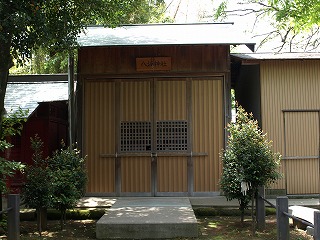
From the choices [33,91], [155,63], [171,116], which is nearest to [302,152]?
[171,116]

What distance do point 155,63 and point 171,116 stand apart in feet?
4.77

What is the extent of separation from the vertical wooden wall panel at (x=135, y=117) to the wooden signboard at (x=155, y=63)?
374 mm

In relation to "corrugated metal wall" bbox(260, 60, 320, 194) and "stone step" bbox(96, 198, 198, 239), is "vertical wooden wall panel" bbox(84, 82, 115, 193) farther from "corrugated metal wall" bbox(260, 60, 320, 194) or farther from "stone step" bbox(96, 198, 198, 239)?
"corrugated metal wall" bbox(260, 60, 320, 194)

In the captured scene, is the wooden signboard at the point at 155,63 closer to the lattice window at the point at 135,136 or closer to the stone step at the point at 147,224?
the lattice window at the point at 135,136

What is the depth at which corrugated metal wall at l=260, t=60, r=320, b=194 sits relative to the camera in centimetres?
1029

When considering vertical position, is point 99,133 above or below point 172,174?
above

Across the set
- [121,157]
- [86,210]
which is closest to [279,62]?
[121,157]

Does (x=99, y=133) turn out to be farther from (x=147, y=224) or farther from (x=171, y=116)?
(x=147, y=224)

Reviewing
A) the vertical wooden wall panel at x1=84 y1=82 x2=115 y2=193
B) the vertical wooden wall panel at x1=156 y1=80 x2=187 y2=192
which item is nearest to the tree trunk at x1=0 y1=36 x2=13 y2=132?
the vertical wooden wall panel at x1=84 y1=82 x2=115 y2=193

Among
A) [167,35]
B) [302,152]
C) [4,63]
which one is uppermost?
[167,35]

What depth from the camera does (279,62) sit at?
10430 millimetres

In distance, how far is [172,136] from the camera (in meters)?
10.4

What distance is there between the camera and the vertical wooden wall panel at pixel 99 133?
10453 mm

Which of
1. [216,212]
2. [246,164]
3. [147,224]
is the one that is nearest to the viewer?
[147,224]
